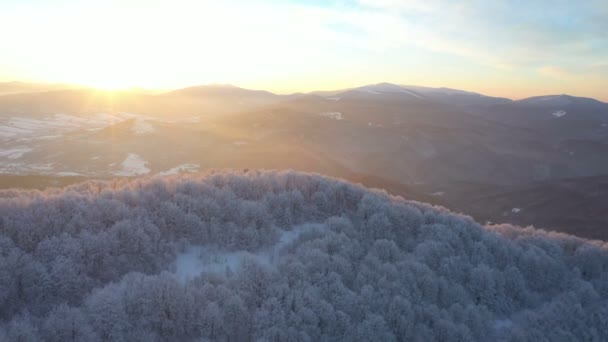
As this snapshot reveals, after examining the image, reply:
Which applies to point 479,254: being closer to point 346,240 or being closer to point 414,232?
point 414,232

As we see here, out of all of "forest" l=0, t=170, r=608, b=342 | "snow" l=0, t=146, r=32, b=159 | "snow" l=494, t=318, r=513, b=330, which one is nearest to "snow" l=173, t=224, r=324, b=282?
"forest" l=0, t=170, r=608, b=342

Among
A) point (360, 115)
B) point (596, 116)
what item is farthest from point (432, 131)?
point (596, 116)

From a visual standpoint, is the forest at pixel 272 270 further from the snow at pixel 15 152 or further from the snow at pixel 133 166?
the snow at pixel 15 152

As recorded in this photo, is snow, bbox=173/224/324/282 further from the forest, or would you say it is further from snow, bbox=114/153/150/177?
snow, bbox=114/153/150/177

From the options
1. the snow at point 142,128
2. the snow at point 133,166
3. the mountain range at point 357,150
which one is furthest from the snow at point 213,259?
the snow at point 142,128

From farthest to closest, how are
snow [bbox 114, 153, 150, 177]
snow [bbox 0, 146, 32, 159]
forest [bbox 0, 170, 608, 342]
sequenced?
snow [bbox 0, 146, 32, 159] < snow [bbox 114, 153, 150, 177] < forest [bbox 0, 170, 608, 342]

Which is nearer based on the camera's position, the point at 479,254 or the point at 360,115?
the point at 479,254

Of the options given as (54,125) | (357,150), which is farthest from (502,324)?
(54,125)
